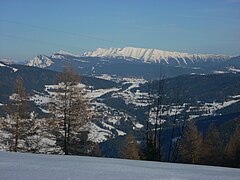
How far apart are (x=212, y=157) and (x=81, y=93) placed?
49.3 ft

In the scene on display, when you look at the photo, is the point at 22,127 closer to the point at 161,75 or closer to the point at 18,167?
the point at 161,75

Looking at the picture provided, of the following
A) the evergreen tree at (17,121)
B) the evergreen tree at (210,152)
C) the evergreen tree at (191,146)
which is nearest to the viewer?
the evergreen tree at (17,121)

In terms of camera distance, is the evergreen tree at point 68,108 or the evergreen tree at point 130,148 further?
the evergreen tree at point 130,148

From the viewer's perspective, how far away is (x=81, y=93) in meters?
19.5

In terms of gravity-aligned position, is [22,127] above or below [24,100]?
below

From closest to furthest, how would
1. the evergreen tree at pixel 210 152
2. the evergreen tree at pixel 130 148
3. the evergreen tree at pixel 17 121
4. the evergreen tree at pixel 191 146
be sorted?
1. the evergreen tree at pixel 17 121
2. the evergreen tree at pixel 210 152
3. the evergreen tree at pixel 191 146
4. the evergreen tree at pixel 130 148

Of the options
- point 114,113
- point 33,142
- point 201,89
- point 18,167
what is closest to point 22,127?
point 33,142

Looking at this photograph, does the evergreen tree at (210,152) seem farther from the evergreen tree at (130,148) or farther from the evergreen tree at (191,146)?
the evergreen tree at (130,148)

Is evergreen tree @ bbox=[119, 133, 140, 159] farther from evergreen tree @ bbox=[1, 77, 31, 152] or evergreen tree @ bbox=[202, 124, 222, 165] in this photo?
evergreen tree @ bbox=[1, 77, 31, 152]

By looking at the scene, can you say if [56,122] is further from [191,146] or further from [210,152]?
[210,152]

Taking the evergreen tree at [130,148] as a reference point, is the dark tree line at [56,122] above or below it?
above

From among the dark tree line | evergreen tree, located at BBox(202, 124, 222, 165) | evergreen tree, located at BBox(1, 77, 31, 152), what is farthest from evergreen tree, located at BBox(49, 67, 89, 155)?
evergreen tree, located at BBox(202, 124, 222, 165)

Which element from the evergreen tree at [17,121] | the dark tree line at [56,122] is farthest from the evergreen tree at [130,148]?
the evergreen tree at [17,121]

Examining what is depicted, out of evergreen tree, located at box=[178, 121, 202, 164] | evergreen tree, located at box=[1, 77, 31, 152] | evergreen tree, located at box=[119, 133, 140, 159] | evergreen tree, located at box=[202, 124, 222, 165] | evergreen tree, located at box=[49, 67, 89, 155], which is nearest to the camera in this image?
evergreen tree, located at box=[49, 67, 89, 155]
